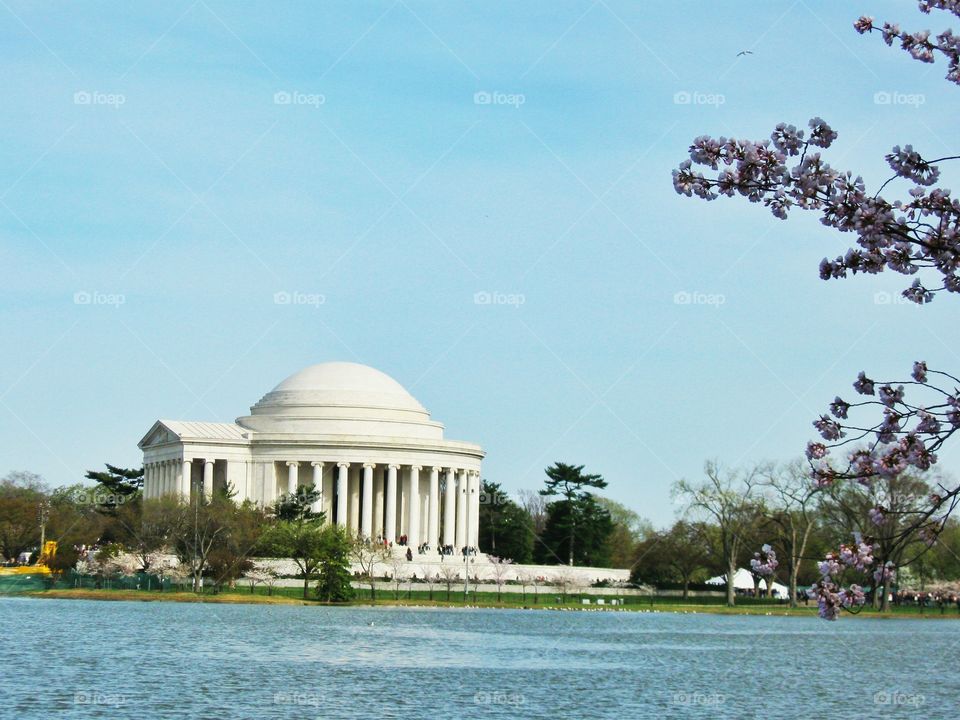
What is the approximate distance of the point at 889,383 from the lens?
14977 mm

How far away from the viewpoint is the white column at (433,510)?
481 feet

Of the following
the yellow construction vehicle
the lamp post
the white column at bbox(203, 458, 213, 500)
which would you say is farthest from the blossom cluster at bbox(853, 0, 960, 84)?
the white column at bbox(203, 458, 213, 500)

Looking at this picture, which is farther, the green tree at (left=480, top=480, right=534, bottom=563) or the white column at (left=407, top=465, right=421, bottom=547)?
the green tree at (left=480, top=480, right=534, bottom=563)

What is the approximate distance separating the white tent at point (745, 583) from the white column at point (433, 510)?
2605cm

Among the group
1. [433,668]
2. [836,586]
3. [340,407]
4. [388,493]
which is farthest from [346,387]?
[836,586]

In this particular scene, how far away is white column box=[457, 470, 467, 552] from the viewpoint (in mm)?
148750

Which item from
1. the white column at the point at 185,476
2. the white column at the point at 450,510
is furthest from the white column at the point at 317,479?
the white column at the point at 450,510

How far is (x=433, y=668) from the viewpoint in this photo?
49.9m

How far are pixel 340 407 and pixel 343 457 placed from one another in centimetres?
546

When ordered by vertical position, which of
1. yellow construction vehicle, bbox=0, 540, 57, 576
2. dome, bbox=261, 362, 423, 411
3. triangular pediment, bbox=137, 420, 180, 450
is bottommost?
yellow construction vehicle, bbox=0, 540, 57, 576

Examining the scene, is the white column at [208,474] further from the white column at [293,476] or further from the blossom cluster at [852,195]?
the blossom cluster at [852,195]

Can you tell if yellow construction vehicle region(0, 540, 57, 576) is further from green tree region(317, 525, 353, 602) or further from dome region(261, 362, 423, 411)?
dome region(261, 362, 423, 411)

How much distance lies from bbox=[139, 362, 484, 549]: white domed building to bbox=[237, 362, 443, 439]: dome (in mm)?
93

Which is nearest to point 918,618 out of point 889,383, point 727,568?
point 727,568
